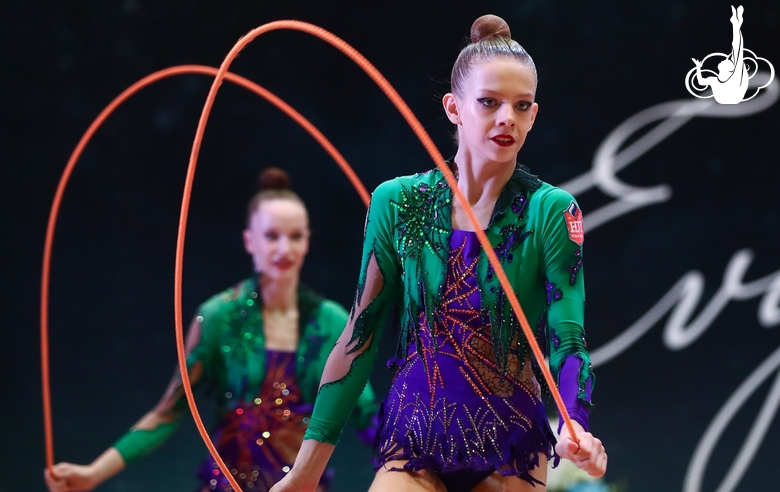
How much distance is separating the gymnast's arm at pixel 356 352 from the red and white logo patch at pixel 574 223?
355 mm

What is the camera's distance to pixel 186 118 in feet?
14.7

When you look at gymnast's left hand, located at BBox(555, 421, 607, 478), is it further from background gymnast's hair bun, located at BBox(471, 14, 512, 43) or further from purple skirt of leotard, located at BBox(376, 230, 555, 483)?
background gymnast's hair bun, located at BBox(471, 14, 512, 43)

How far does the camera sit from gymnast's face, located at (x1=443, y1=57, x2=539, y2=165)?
1.82 m

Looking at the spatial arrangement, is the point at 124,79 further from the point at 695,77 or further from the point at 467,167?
the point at 467,167

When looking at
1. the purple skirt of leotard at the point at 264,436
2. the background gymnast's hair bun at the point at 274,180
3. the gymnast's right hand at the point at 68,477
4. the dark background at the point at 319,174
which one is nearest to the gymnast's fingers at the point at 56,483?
the gymnast's right hand at the point at 68,477

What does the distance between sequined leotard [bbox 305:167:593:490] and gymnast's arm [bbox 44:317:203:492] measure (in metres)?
1.59

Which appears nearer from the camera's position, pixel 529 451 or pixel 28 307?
pixel 529 451

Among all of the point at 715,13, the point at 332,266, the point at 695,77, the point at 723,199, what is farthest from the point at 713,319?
the point at 332,266

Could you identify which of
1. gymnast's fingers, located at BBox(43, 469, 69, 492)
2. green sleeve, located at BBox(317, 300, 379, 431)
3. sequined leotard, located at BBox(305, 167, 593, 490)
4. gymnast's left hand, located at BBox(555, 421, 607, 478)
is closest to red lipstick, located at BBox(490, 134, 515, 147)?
sequined leotard, located at BBox(305, 167, 593, 490)

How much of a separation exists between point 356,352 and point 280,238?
1563 mm

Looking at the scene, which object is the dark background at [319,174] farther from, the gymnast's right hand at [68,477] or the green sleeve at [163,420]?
the gymnast's right hand at [68,477]

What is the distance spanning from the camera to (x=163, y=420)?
3.28 metres

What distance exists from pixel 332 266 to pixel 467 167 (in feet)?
8.60

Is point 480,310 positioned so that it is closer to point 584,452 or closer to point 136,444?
point 584,452
